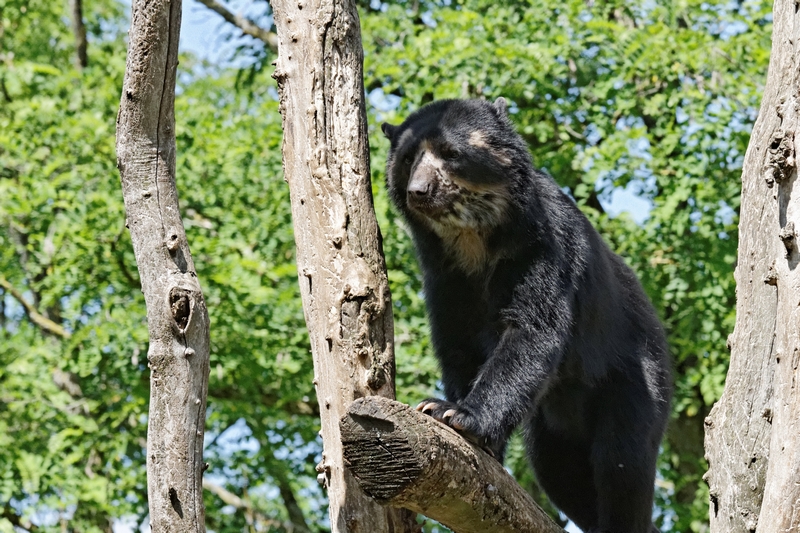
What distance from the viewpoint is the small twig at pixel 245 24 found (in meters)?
11.3

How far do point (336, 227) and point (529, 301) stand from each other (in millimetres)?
1143

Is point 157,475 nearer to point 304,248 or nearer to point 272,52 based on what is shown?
point 304,248

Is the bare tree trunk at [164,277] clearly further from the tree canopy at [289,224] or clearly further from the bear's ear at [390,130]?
the tree canopy at [289,224]

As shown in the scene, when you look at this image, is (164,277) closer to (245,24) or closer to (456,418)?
(456,418)

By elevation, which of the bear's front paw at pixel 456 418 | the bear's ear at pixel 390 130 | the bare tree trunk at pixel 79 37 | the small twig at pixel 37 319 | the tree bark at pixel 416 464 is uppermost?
the bare tree trunk at pixel 79 37

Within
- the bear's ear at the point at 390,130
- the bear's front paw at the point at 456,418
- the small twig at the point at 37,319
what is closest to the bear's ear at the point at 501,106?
the bear's ear at the point at 390,130

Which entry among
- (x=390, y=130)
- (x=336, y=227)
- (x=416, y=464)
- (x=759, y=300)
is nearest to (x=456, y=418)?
(x=416, y=464)

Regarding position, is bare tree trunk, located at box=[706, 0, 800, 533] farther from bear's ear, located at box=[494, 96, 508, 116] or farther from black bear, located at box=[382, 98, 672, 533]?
bear's ear, located at box=[494, 96, 508, 116]

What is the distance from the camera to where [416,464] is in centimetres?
327

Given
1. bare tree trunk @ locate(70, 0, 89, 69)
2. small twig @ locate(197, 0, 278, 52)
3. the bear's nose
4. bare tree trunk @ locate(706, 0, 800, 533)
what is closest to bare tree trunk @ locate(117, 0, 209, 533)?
the bear's nose

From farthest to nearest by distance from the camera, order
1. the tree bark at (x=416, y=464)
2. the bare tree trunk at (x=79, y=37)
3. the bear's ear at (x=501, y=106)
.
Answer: the bare tree trunk at (x=79, y=37) → the bear's ear at (x=501, y=106) → the tree bark at (x=416, y=464)

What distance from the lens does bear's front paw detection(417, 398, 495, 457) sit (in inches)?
159

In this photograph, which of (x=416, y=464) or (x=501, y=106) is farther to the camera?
(x=501, y=106)

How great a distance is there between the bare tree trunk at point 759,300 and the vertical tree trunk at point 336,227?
5.01 feet
